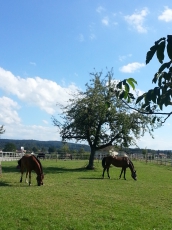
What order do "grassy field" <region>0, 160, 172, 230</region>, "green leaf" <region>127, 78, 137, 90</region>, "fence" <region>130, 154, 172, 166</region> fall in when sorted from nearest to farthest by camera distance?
"green leaf" <region>127, 78, 137, 90</region> → "grassy field" <region>0, 160, 172, 230</region> → "fence" <region>130, 154, 172, 166</region>

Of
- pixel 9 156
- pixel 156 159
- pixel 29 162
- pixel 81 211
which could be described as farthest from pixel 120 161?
pixel 9 156

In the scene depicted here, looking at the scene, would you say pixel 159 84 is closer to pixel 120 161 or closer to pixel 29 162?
pixel 29 162

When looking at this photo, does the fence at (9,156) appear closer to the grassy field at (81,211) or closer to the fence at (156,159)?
the fence at (156,159)

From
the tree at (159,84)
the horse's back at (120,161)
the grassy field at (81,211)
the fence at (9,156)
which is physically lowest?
the grassy field at (81,211)

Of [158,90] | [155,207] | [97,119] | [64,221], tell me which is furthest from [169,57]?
[97,119]

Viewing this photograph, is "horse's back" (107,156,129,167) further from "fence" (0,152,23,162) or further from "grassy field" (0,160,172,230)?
"fence" (0,152,23,162)

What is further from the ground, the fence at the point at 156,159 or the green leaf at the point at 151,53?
the green leaf at the point at 151,53

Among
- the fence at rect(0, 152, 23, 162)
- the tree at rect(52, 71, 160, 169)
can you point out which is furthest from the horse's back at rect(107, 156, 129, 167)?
the fence at rect(0, 152, 23, 162)

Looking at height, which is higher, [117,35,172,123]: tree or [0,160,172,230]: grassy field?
[117,35,172,123]: tree

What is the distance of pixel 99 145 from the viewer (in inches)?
1109

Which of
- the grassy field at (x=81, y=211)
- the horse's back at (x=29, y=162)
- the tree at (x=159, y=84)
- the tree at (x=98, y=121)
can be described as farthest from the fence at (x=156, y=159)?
the tree at (x=159, y=84)

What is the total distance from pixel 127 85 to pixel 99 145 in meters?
25.9

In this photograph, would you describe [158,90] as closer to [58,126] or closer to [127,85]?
[127,85]

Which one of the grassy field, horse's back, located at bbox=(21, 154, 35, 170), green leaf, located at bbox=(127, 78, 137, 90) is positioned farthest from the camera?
horse's back, located at bbox=(21, 154, 35, 170)
